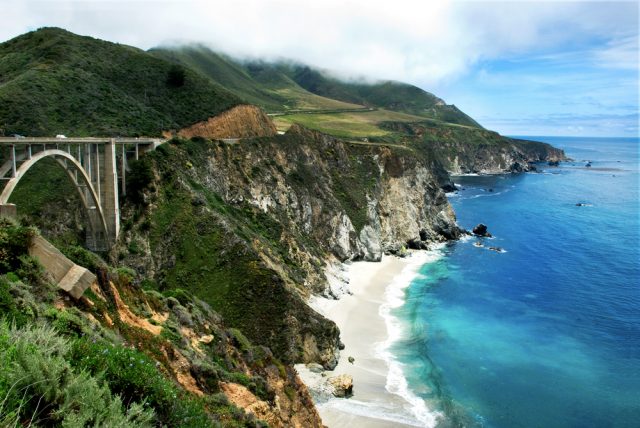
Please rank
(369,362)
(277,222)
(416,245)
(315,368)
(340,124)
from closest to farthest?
(315,368)
(369,362)
(277,222)
(416,245)
(340,124)

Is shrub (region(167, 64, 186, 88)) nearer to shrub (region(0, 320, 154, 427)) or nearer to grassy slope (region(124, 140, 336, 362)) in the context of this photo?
grassy slope (region(124, 140, 336, 362))

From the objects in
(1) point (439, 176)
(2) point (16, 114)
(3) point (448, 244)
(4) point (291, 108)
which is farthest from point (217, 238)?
(4) point (291, 108)

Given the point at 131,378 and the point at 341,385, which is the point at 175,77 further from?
the point at 131,378

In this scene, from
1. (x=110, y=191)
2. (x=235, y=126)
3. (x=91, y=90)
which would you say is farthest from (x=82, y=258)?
(x=235, y=126)

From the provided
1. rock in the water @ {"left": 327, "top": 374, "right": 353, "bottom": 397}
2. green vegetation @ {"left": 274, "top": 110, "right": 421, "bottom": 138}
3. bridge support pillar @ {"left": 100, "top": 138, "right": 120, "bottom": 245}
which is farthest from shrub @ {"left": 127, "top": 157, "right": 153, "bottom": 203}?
green vegetation @ {"left": 274, "top": 110, "right": 421, "bottom": 138}

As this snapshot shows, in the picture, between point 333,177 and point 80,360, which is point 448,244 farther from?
point 80,360

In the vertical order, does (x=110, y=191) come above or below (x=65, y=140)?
below

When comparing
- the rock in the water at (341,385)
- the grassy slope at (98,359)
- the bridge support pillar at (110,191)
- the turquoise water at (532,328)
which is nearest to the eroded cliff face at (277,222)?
the bridge support pillar at (110,191)
